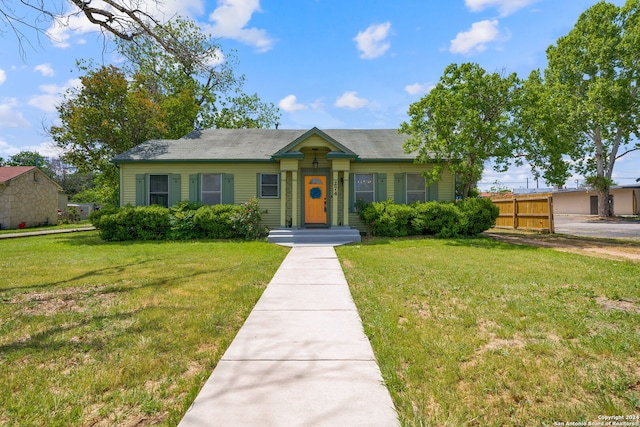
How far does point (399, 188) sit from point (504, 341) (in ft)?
35.4

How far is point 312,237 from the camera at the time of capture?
38.3 feet

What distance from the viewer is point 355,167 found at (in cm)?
1362

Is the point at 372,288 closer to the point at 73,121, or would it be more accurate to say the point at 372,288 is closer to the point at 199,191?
the point at 199,191

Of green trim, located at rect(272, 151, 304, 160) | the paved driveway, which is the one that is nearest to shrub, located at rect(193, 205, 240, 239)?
green trim, located at rect(272, 151, 304, 160)

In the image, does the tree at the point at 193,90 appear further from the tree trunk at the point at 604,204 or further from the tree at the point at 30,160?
the tree at the point at 30,160

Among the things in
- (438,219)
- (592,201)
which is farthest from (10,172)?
(592,201)

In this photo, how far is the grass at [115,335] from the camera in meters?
2.29

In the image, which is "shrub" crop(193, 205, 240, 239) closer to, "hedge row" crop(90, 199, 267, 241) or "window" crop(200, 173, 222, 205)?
"hedge row" crop(90, 199, 267, 241)

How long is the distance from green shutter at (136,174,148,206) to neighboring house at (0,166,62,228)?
14405mm

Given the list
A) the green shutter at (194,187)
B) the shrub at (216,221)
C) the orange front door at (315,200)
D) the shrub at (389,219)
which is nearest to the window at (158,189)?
the green shutter at (194,187)

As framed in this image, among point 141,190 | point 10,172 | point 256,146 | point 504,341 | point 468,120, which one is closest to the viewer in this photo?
point 504,341

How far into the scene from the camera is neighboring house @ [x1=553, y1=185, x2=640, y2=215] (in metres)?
32.2

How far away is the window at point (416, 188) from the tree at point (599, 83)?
43.2 feet

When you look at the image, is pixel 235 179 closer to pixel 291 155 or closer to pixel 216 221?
pixel 216 221
